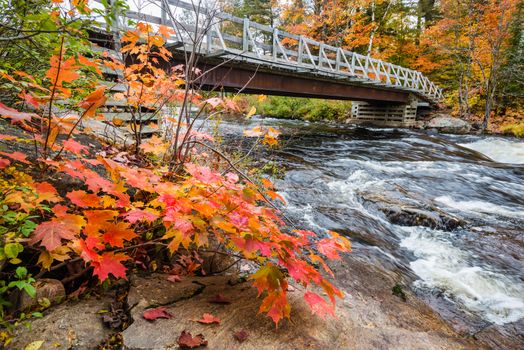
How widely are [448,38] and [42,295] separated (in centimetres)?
2509

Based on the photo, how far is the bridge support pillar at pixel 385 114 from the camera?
21.4 meters

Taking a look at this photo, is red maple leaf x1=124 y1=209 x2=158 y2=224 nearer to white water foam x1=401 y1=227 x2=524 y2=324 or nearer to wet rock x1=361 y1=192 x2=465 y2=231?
white water foam x1=401 y1=227 x2=524 y2=324

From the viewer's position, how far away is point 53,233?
1365 millimetres

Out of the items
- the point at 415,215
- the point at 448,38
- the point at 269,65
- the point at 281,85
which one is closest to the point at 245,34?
the point at 269,65

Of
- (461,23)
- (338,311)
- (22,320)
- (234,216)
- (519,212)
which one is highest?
(461,23)

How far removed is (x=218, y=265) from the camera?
266cm

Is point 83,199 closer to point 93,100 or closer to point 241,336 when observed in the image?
point 93,100

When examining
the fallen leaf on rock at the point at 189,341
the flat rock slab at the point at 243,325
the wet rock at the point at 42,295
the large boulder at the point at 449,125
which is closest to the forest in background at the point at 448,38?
the large boulder at the point at 449,125

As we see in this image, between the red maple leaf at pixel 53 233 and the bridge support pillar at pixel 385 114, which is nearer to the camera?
the red maple leaf at pixel 53 233

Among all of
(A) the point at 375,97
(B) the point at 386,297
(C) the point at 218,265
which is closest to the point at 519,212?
(B) the point at 386,297

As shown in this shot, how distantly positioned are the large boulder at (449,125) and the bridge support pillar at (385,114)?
1574mm

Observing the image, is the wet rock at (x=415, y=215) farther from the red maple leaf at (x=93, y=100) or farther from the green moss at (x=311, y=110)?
the green moss at (x=311, y=110)

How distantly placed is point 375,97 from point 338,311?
18144mm

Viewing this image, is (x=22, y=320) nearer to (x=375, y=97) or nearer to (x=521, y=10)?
(x=375, y=97)
